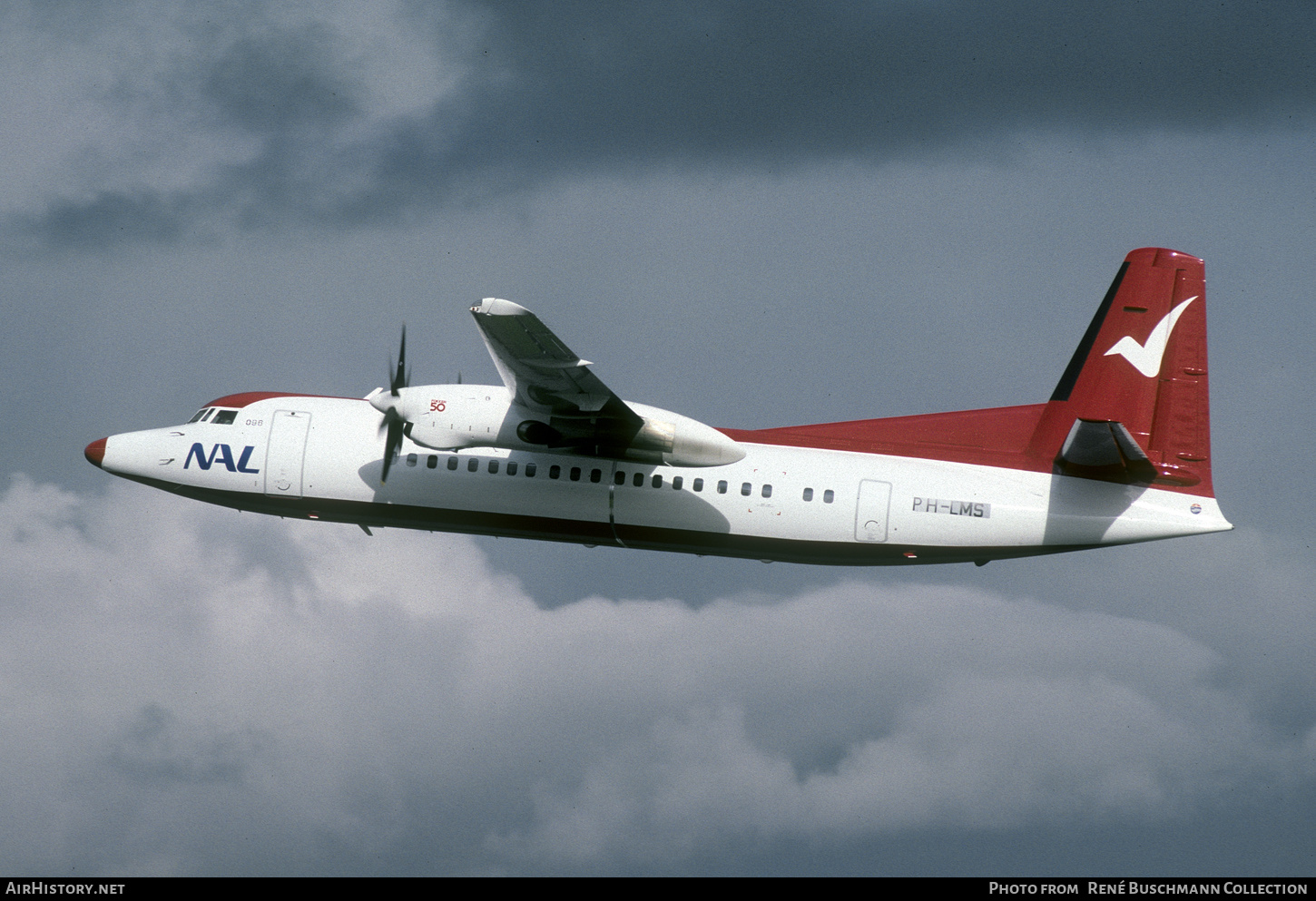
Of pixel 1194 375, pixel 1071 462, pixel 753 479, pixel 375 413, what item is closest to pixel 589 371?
pixel 753 479

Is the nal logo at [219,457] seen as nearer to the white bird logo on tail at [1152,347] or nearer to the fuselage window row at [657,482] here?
the fuselage window row at [657,482]

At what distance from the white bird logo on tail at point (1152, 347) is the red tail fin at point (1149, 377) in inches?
0.8

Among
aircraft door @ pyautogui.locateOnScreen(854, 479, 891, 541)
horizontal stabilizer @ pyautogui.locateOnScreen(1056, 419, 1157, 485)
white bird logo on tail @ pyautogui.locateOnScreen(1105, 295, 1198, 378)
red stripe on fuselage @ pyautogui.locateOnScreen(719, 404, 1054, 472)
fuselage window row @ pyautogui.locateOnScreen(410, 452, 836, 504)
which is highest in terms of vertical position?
white bird logo on tail @ pyautogui.locateOnScreen(1105, 295, 1198, 378)

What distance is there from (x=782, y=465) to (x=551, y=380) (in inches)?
219

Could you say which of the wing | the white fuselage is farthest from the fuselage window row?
the wing

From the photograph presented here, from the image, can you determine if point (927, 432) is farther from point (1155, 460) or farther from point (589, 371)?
point (589, 371)

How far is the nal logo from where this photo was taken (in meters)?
33.9

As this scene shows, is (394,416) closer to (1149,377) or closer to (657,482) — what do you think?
(657,482)

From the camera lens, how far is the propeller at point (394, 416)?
30.8 metres

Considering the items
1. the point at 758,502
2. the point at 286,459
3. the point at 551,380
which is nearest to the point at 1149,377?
the point at 758,502

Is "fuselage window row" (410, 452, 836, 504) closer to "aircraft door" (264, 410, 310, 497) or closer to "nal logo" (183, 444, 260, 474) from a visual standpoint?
"aircraft door" (264, 410, 310, 497)

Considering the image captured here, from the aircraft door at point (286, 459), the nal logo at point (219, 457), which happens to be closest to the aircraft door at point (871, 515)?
the aircraft door at point (286, 459)

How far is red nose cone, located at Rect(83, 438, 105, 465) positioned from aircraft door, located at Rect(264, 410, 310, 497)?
181 inches

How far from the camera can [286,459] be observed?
33.5m
